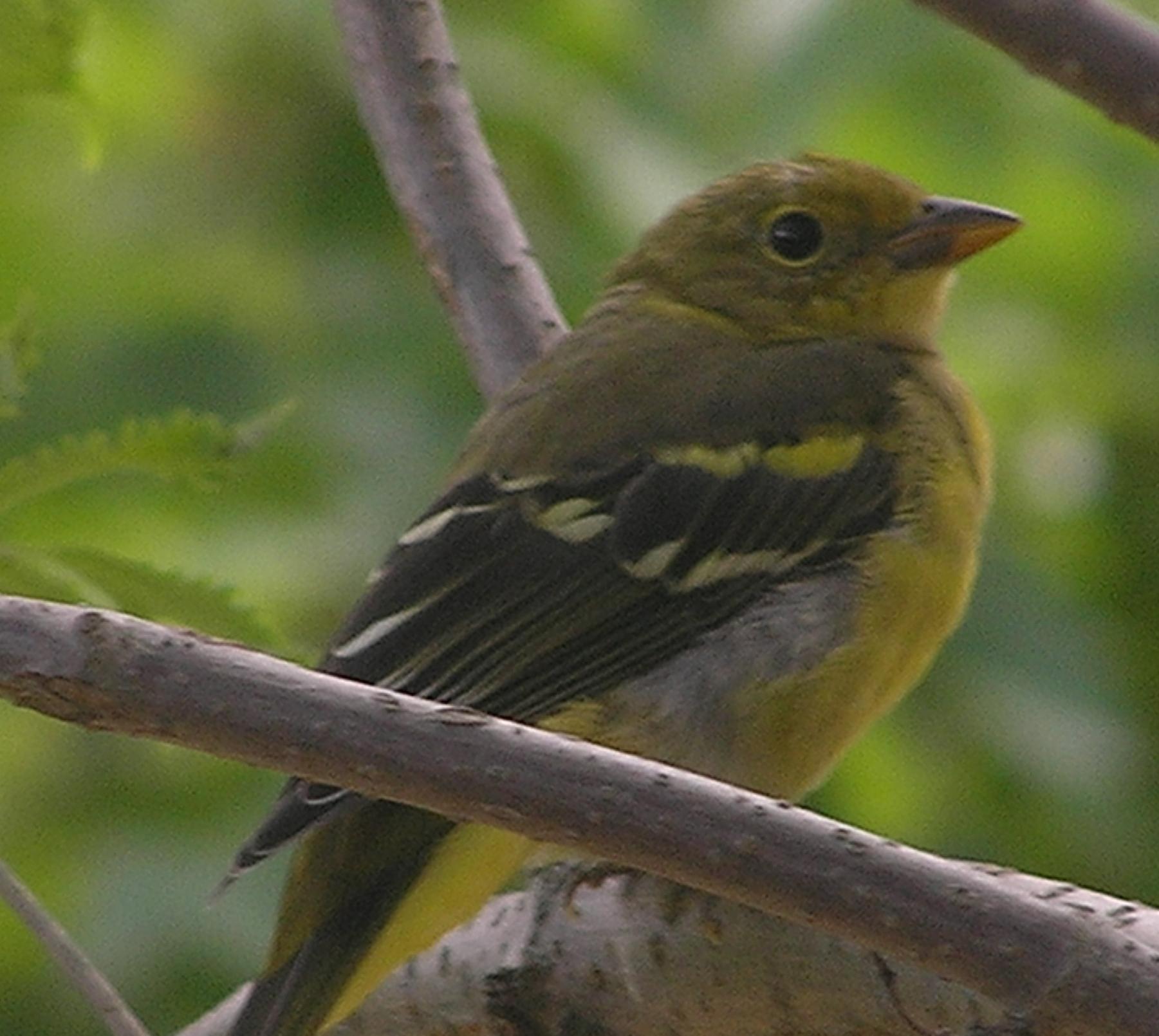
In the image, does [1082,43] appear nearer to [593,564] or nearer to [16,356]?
[593,564]

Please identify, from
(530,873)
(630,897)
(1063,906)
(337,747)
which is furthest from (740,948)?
(337,747)

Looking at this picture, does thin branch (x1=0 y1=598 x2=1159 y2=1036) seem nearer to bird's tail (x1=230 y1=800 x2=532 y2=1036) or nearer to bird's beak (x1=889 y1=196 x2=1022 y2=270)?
bird's tail (x1=230 y1=800 x2=532 y2=1036)

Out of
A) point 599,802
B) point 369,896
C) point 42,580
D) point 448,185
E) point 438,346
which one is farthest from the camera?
point 438,346

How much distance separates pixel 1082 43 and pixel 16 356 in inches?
57.7

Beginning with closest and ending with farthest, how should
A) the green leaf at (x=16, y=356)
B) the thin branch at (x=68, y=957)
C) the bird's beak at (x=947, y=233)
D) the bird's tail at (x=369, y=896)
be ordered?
1. the thin branch at (x=68, y=957)
2. the green leaf at (x=16, y=356)
3. the bird's tail at (x=369, y=896)
4. the bird's beak at (x=947, y=233)

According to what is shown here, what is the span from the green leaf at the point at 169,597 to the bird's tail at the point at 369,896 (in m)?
0.33

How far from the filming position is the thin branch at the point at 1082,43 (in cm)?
314

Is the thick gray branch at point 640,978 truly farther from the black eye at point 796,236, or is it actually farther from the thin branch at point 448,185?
the black eye at point 796,236

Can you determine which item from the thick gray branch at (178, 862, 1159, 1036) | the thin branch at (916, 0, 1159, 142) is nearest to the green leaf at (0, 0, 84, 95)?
the thin branch at (916, 0, 1159, 142)

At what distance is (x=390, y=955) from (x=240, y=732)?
1.20 meters

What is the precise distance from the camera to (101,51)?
540cm

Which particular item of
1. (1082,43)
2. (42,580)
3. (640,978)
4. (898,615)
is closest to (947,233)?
(898,615)

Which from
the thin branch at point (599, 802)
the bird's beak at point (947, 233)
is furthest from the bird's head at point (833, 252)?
the thin branch at point (599, 802)

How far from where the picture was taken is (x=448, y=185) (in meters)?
3.94
